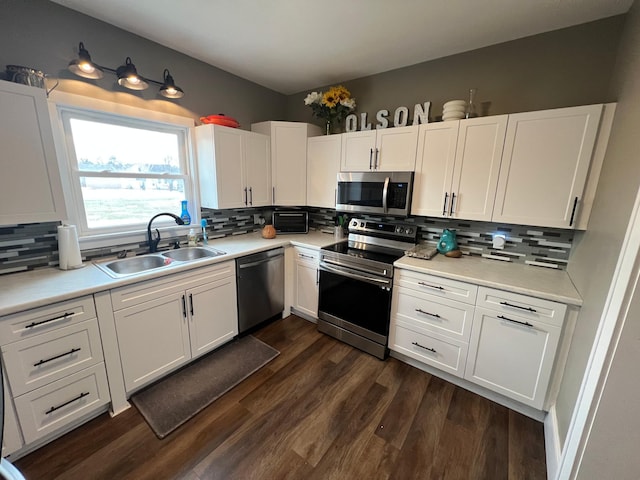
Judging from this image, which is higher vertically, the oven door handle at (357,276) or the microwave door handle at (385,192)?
the microwave door handle at (385,192)

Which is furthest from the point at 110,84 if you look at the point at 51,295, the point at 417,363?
the point at 417,363

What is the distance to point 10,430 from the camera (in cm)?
137

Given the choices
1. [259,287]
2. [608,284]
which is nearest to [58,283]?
[259,287]

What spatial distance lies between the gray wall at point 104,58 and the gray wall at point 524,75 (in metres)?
1.71

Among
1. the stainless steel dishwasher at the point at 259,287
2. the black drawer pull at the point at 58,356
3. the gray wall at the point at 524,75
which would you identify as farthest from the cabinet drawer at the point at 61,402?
the gray wall at the point at 524,75

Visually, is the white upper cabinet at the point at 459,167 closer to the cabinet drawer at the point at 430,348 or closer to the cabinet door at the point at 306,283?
the cabinet drawer at the point at 430,348

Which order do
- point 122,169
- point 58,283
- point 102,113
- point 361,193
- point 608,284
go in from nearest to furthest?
point 608,284
point 58,283
point 102,113
point 122,169
point 361,193

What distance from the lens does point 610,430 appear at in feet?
3.47

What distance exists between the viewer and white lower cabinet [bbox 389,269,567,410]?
168cm

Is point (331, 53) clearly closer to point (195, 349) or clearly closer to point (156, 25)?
point (156, 25)

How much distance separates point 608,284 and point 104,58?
336 centimetres

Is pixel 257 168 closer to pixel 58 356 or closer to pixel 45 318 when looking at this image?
pixel 45 318

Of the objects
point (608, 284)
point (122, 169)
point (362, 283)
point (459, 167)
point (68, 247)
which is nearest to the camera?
point (608, 284)

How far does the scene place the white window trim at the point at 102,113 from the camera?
1837 millimetres
